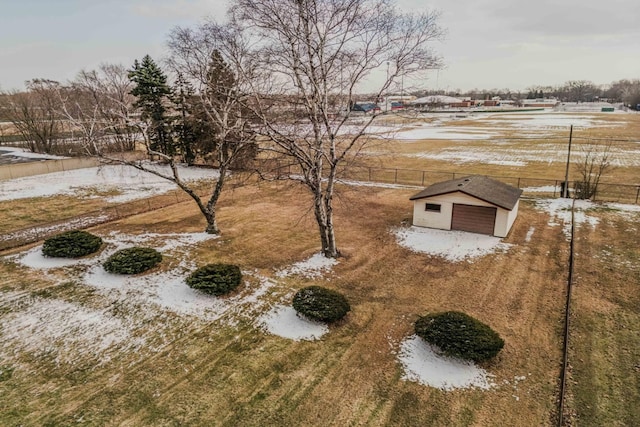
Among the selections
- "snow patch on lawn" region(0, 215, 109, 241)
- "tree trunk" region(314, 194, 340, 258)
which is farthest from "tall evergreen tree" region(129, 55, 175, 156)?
"tree trunk" region(314, 194, 340, 258)

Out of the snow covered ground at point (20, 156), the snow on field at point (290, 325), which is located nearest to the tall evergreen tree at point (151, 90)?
the snow covered ground at point (20, 156)

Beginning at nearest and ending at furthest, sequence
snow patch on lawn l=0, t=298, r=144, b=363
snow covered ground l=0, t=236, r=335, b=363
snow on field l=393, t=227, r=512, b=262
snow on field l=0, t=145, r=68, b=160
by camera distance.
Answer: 1. snow patch on lawn l=0, t=298, r=144, b=363
2. snow covered ground l=0, t=236, r=335, b=363
3. snow on field l=393, t=227, r=512, b=262
4. snow on field l=0, t=145, r=68, b=160

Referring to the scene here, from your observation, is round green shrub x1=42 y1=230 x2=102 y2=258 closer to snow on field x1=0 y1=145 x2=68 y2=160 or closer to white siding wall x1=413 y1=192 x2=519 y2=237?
white siding wall x1=413 y1=192 x2=519 y2=237

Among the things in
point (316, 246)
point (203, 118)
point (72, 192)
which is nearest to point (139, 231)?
point (316, 246)

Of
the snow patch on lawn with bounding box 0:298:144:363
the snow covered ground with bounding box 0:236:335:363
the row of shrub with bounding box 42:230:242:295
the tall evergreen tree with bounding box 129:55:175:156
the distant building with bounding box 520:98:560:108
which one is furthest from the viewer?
the distant building with bounding box 520:98:560:108

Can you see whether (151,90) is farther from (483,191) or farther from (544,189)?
(544,189)

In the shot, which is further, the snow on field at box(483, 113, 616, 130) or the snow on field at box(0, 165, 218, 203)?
the snow on field at box(483, 113, 616, 130)

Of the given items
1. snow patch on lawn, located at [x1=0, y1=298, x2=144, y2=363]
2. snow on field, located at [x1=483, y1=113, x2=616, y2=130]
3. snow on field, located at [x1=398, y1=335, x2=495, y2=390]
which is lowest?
snow on field, located at [x1=398, y1=335, x2=495, y2=390]

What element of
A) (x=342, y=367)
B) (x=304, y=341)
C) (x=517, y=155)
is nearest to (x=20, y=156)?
(x=304, y=341)
